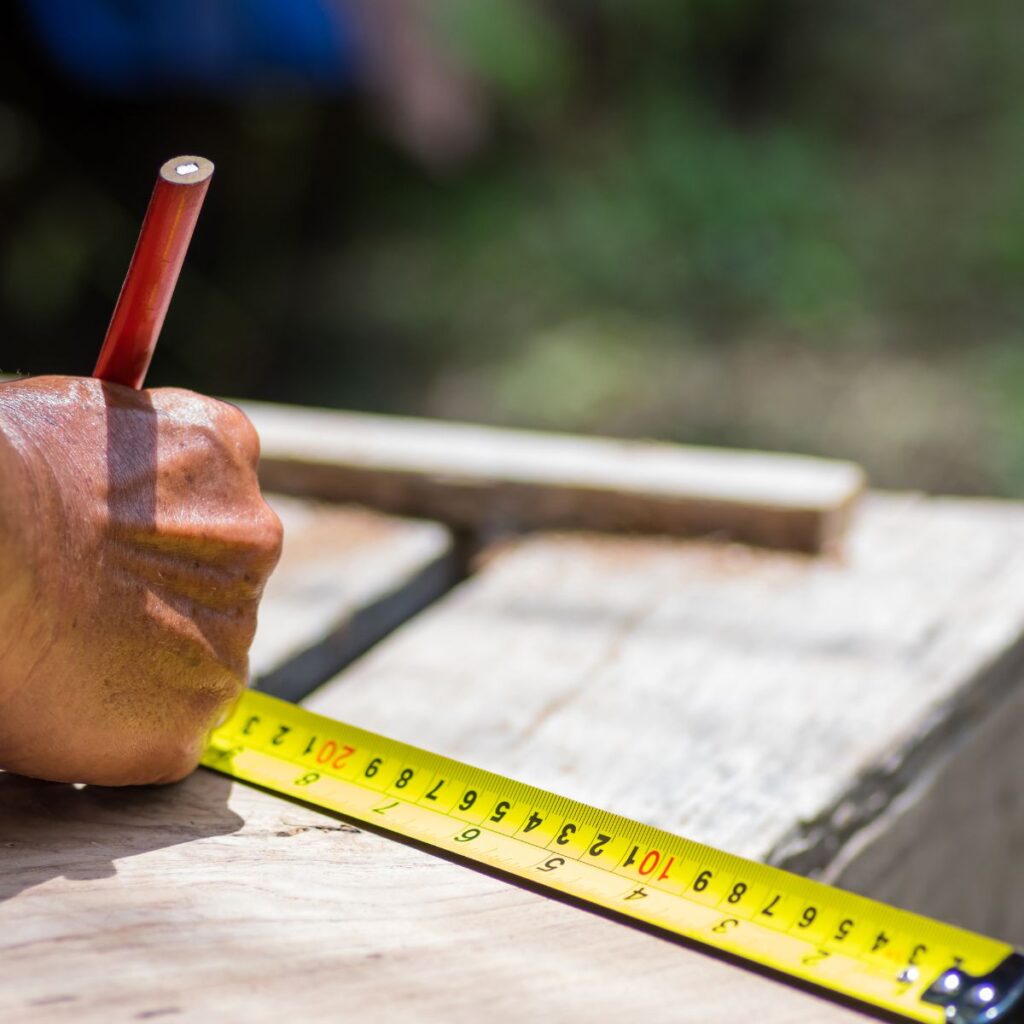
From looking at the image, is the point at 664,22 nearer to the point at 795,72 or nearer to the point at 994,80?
the point at 795,72

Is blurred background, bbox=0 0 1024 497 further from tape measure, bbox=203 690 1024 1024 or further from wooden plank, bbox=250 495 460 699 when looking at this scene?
tape measure, bbox=203 690 1024 1024

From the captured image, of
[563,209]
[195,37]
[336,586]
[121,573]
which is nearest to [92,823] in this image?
[121,573]

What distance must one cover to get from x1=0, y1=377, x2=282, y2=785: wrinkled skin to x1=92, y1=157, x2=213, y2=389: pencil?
2cm

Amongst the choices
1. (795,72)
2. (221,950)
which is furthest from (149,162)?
(221,950)

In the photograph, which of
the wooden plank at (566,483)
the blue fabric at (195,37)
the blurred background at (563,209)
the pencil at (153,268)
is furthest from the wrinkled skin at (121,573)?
the blue fabric at (195,37)

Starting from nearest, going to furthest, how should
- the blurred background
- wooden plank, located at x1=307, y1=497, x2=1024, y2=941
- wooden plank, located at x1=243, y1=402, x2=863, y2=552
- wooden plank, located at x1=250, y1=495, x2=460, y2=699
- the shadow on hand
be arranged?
the shadow on hand, wooden plank, located at x1=307, y1=497, x2=1024, y2=941, wooden plank, located at x1=250, y1=495, x2=460, y2=699, wooden plank, located at x1=243, y1=402, x2=863, y2=552, the blurred background

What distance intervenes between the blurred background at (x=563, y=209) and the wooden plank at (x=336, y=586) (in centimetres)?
261

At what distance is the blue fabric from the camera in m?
3.89

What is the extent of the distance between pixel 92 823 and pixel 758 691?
1.82ft

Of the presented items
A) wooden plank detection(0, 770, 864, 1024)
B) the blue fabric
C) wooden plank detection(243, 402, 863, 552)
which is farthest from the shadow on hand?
the blue fabric

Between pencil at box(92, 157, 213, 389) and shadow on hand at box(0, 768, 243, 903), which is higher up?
pencil at box(92, 157, 213, 389)

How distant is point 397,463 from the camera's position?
5.18ft

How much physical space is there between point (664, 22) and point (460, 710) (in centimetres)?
467

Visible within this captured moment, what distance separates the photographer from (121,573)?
0.76 meters
